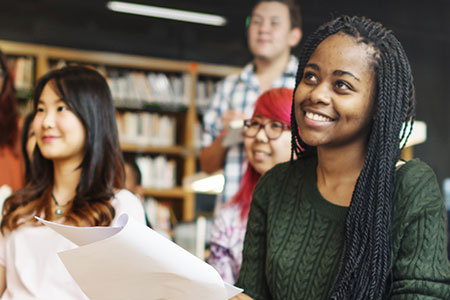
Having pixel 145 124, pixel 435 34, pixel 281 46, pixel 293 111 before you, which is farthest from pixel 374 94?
pixel 435 34

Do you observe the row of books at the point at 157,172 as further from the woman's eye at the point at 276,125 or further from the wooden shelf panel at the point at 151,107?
the woman's eye at the point at 276,125

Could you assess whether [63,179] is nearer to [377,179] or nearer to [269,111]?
[269,111]

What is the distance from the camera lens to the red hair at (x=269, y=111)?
2004 millimetres

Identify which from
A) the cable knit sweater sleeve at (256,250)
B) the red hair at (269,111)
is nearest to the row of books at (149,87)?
the red hair at (269,111)

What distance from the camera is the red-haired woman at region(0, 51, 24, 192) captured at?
236 cm

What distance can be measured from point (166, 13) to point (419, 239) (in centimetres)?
588

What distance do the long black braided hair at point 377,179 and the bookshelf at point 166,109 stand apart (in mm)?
4592

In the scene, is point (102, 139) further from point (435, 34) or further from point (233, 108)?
point (435, 34)

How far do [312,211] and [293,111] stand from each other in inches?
10.0

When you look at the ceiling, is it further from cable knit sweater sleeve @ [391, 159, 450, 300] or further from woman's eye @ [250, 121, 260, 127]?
cable knit sweater sleeve @ [391, 159, 450, 300]

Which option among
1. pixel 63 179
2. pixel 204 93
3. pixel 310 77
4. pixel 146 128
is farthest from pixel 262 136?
pixel 204 93

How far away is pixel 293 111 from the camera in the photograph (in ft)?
4.30

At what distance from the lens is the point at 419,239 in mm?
1036

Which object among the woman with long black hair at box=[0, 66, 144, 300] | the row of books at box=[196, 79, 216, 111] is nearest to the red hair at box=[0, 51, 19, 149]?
the woman with long black hair at box=[0, 66, 144, 300]
